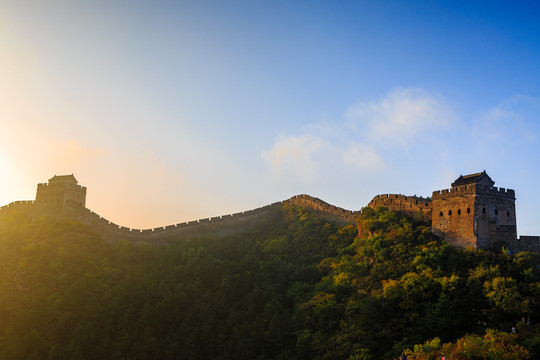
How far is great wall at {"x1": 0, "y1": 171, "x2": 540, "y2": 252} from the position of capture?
30688 millimetres

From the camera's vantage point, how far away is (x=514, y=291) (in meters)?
25.8

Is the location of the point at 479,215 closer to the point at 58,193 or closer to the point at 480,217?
the point at 480,217

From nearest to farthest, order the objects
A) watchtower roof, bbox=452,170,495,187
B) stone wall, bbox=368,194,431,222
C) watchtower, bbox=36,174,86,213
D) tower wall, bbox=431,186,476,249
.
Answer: tower wall, bbox=431,186,476,249 → watchtower roof, bbox=452,170,495,187 → stone wall, bbox=368,194,431,222 → watchtower, bbox=36,174,86,213

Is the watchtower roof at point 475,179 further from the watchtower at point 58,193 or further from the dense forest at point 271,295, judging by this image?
the watchtower at point 58,193

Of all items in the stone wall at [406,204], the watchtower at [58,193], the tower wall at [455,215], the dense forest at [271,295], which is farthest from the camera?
the watchtower at [58,193]

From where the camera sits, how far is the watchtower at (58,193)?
44.1 metres

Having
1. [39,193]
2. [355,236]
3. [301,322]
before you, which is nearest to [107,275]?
[39,193]

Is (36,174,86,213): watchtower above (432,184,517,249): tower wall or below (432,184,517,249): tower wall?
above

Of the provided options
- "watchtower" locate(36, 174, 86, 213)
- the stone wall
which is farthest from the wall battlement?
"watchtower" locate(36, 174, 86, 213)

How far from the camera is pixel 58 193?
4425 cm

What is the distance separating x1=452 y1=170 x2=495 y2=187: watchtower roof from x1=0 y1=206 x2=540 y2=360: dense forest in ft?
13.0

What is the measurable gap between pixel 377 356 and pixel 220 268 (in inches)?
633

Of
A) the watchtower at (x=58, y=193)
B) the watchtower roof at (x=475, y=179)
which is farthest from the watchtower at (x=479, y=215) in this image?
the watchtower at (x=58, y=193)

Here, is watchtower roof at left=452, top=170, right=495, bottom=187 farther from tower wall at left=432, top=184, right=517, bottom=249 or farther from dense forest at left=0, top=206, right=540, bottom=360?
dense forest at left=0, top=206, right=540, bottom=360
